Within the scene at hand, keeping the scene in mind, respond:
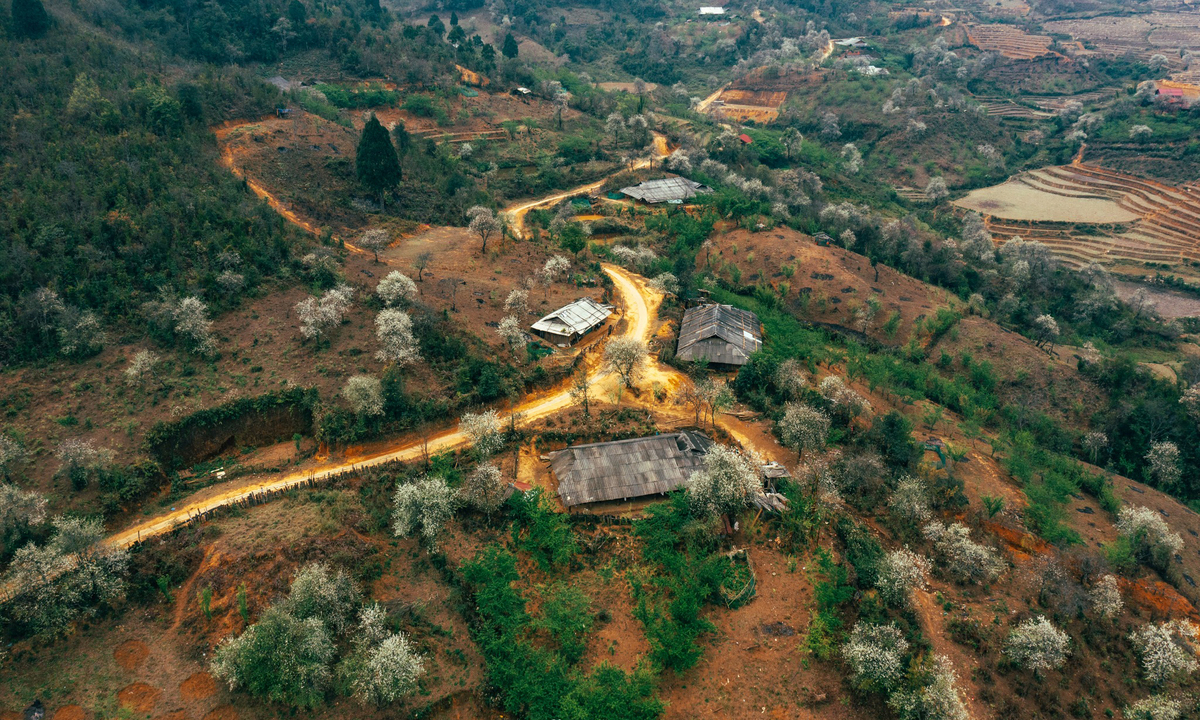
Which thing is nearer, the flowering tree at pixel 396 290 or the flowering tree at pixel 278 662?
the flowering tree at pixel 278 662

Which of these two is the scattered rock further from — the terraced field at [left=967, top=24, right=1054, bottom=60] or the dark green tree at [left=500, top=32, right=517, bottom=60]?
the terraced field at [left=967, top=24, right=1054, bottom=60]

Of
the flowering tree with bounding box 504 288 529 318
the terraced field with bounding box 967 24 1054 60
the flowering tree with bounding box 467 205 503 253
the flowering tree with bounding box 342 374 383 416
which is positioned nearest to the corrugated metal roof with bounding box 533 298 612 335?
the flowering tree with bounding box 504 288 529 318

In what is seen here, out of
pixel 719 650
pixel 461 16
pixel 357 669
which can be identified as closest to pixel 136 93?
pixel 357 669

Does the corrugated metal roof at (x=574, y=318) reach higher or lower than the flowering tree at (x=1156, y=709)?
higher

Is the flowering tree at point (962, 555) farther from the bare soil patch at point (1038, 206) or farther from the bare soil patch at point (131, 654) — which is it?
the bare soil patch at point (1038, 206)

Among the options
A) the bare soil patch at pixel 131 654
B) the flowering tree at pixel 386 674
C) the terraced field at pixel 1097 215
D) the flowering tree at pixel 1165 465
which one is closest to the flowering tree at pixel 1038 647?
the flowering tree at pixel 1165 465

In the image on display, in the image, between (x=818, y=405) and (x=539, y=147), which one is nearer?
(x=818, y=405)

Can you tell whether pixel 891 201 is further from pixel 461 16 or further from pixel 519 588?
pixel 461 16
